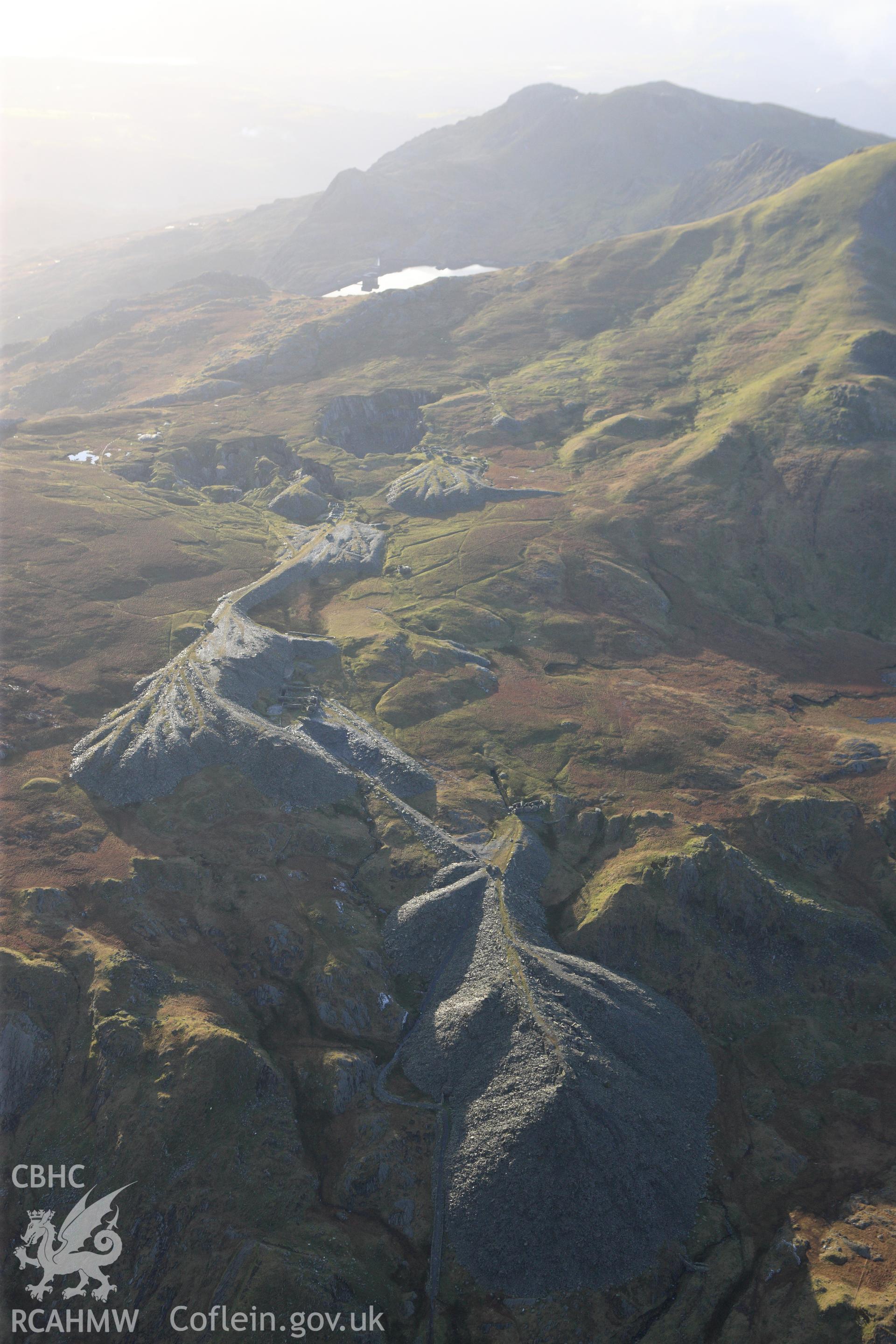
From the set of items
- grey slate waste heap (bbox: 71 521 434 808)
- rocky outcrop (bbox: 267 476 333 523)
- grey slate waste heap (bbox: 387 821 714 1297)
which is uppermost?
rocky outcrop (bbox: 267 476 333 523)

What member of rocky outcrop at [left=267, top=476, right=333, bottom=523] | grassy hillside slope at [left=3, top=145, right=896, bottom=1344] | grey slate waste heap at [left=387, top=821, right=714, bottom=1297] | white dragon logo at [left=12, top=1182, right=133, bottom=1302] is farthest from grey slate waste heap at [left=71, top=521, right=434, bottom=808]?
rocky outcrop at [left=267, top=476, right=333, bottom=523]

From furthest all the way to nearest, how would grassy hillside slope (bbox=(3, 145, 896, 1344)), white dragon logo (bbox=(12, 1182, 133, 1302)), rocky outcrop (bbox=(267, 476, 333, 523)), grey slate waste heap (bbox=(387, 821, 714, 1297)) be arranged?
rocky outcrop (bbox=(267, 476, 333, 523)) < grey slate waste heap (bbox=(387, 821, 714, 1297)) < grassy hillside slope (bbox=(3, 145, 896, 1344)) < white dragon logo (bbox=(12, 1182, 133, 1302))

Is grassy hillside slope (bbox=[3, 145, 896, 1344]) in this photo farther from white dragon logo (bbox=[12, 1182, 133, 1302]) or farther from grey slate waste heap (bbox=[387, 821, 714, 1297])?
grey slate waste heap (bbox=[387, 821, 714, 1297])

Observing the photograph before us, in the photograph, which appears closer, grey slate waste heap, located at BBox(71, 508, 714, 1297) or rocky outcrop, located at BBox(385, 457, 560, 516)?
grey slate waste heap, located at BBox(71, 508, 714, 1297)

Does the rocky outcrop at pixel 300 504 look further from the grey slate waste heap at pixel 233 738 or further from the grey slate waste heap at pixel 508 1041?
the grey slate waste heap at pixel 508 1041

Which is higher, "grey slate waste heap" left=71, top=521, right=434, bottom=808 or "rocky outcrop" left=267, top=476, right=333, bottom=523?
"rocky outcrop" left=267, top=476, right=333, bottom=523
